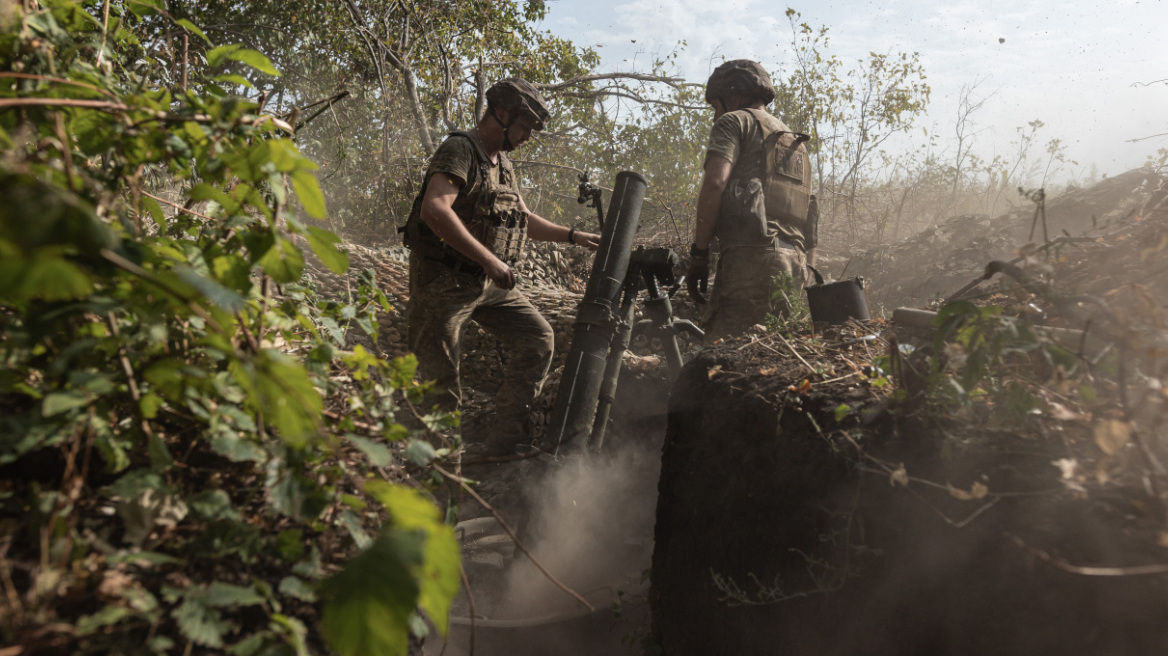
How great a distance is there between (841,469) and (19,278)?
181cm

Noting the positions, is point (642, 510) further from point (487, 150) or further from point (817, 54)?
point (817, 54)

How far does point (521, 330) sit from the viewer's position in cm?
391

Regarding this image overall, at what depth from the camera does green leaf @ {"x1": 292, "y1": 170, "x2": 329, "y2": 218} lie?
3.43ft

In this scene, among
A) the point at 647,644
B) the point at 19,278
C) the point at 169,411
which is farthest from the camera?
the point at 647,644

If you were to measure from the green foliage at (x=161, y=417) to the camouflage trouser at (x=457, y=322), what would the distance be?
6.98ft

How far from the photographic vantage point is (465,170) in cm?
320

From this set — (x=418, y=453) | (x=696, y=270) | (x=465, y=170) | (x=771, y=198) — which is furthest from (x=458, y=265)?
(x=418, y=453)

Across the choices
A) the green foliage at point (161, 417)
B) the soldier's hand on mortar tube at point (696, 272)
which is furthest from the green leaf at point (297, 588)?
the soldier's hand on mortar tube at point (696, 272)

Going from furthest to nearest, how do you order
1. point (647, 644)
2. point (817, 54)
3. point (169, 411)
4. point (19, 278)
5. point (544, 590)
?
point (817, 54) → point (544, 590) → point (647, 644) → point (169, 411) → point (19, 278)

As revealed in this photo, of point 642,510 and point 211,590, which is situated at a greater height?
point 211,590

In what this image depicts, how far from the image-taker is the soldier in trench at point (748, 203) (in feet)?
12.4

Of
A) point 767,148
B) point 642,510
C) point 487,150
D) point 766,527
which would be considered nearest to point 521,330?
point 487,150

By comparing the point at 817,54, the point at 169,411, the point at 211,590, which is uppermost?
the point at 817,54

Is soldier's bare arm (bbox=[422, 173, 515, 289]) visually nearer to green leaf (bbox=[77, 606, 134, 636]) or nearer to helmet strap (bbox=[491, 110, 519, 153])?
helmet strap (bbox=[491, 110, 519, 153])
